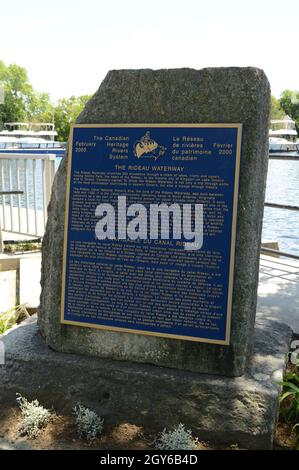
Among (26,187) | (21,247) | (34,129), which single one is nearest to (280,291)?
(21,247)

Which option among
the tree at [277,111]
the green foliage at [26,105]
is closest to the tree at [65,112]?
the green foliage at [26,105]

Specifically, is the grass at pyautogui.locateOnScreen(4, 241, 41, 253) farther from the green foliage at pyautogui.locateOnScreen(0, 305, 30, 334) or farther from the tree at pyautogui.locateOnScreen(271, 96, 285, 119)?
the tree at pyautogui.locateOnScreen(271, 96, 285, 119)

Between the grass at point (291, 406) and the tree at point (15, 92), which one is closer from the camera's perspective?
the grass at point (291, 406)

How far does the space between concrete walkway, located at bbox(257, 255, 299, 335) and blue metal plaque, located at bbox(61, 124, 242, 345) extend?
205 centimetres

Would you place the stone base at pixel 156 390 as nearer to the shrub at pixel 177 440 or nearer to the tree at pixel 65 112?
the shrub at pixel 177 440

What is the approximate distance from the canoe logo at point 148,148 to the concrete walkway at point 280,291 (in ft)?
8.78

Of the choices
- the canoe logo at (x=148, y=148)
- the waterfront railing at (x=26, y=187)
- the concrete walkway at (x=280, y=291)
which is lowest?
the concrete walkway at (x=280, y=291)

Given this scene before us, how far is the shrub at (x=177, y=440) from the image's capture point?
3475 millimetres

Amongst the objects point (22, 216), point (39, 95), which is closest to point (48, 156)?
point (22, 216)

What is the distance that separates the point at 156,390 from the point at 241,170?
68.5 inches

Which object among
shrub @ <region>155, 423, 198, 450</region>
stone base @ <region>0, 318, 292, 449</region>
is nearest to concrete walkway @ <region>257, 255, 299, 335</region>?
stone base @ <region>0, 318, 292, 449</region>

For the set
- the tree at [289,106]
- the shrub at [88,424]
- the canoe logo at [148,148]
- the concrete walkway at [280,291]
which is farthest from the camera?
the tree at [289,106]

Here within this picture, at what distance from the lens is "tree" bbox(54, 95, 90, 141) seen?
7991 cm

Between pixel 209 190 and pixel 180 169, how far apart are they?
275mm
